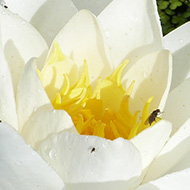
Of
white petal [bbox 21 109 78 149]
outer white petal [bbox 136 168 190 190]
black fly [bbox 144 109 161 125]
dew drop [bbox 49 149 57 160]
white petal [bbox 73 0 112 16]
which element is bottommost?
outer white petal [bbox 136 168 190 190]

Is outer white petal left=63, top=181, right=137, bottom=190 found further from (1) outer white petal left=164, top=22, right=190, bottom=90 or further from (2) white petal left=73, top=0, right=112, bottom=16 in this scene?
(2) white petal left=73, top=0, right=112, bottom=16

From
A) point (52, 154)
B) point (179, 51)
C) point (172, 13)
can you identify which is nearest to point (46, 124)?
point (52, 154)

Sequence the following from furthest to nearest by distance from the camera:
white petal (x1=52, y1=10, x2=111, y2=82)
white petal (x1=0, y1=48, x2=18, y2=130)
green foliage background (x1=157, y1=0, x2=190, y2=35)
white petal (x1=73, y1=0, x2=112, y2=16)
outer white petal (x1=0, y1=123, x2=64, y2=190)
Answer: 1. green foliage background (x1=157, y1=0, x2=190, y2=35)
2. white petal (x1=73, y1=0, x2=112, y2=16)
3. white petal (x1=52, y1=10, x2=111, y2=82)
4. white petal (x1=0, y1=48, x2=18, y2=130)
5. outer white petal (x1=0, y1=123, x2=64, y2=190)

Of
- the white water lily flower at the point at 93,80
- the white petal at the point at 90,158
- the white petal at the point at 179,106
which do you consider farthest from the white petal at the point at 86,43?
the white petal at the point at 90,158

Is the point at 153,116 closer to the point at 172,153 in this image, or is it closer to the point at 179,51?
the point at 172,153

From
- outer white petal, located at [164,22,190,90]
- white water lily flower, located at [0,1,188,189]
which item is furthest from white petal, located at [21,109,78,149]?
outer white petal, located at [164,22,190,90]

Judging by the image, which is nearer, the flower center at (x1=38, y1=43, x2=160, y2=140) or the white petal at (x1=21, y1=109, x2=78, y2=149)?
the white petal at (x1=21, y1=109, x2=78, y2=149)

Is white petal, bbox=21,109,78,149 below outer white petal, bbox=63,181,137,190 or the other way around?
the other way around
